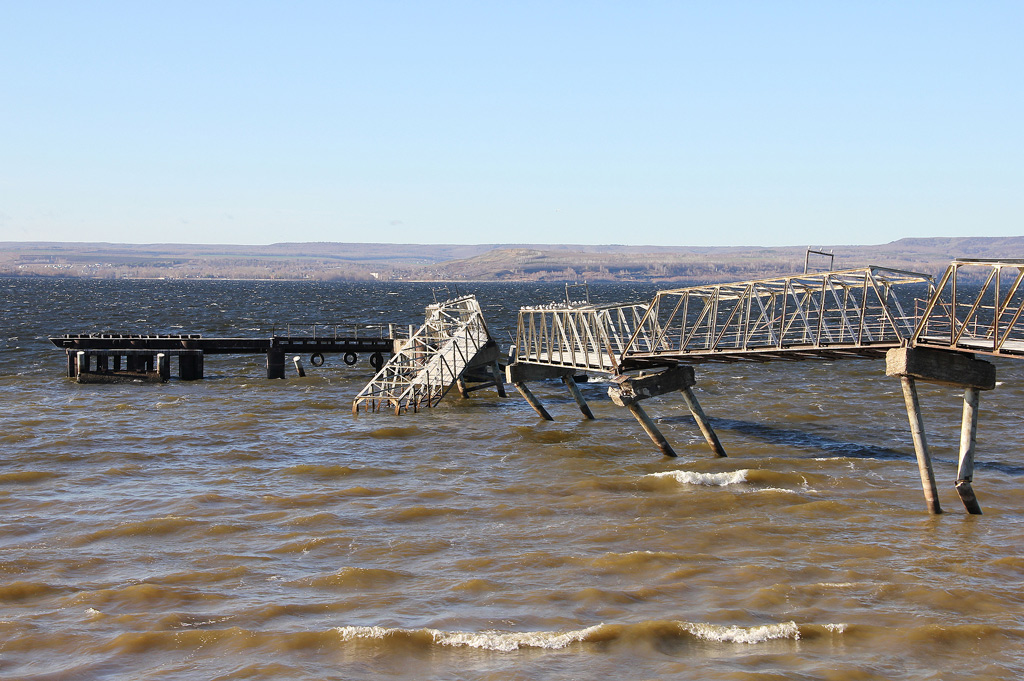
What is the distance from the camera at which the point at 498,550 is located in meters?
26.0

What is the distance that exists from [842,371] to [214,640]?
203 feet

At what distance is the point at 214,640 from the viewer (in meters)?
20.1

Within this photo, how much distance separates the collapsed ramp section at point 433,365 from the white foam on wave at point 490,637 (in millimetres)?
29548

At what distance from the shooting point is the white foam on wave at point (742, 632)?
1995 cm

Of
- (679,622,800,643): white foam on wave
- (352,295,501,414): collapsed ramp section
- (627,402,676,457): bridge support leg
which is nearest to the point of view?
(679,622,800,643): white foam on wave

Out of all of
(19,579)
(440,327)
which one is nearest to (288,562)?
(19,579)

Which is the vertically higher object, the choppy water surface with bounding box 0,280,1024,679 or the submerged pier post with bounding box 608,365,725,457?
the submerged pier post with bounding box 608,365,725,457

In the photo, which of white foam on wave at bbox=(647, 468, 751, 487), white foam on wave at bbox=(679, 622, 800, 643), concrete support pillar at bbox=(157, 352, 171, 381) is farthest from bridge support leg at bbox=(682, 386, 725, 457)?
concrete support pillar at bbox=(157, 352, 171, 381)

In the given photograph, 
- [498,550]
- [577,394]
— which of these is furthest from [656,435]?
[498,550]

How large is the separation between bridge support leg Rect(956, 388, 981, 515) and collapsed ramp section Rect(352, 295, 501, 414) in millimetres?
28281

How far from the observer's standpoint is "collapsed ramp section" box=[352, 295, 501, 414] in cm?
5128

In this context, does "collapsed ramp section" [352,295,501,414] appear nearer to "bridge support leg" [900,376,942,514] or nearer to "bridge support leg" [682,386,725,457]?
"bridge support leg" [682,386,725,457]

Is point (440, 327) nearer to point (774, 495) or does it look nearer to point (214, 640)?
point (774, 495)

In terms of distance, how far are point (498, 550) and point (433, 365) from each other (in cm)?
2836
